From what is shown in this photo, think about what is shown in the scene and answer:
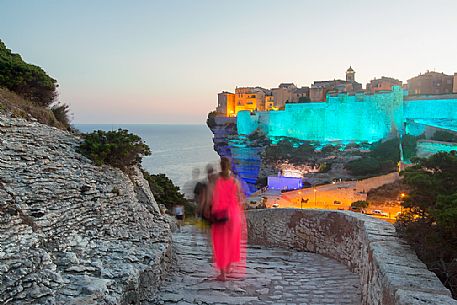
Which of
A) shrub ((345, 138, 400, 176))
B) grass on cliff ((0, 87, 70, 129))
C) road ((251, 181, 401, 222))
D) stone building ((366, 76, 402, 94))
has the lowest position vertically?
road ((251, 181, 401, 222))

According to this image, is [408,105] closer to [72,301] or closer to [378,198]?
[378,198]

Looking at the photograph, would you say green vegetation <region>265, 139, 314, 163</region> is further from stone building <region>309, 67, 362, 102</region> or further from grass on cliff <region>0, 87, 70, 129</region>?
grass on cliff <region>0, 87, 70, 129</region>

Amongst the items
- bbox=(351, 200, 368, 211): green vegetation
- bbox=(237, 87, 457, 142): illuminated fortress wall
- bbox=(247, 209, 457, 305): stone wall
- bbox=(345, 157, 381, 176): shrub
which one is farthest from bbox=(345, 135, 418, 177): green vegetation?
bbox=(247, 209, 457, 305): stone wall

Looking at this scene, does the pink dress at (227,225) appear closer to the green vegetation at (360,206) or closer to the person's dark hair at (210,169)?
the person's dark hair at (210,169)

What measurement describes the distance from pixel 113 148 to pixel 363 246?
172 inches

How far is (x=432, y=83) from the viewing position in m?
45.5

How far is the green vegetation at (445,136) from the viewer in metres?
30.4

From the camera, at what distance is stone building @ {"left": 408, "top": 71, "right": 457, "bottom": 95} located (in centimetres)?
4372

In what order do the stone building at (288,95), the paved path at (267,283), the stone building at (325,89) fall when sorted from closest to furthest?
the paved path at (267,283) < the stone building at (325,89) < the stone building at (288,95)

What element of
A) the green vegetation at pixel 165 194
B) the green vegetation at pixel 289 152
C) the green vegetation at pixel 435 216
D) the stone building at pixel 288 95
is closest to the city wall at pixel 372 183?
the green vegetation at pixel 165 194

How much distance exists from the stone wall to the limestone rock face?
7.39 feet

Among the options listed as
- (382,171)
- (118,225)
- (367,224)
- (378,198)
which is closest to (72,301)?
(118,225)

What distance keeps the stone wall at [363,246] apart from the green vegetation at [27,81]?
5.95 metres

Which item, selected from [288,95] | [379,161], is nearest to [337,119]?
[379,161]
